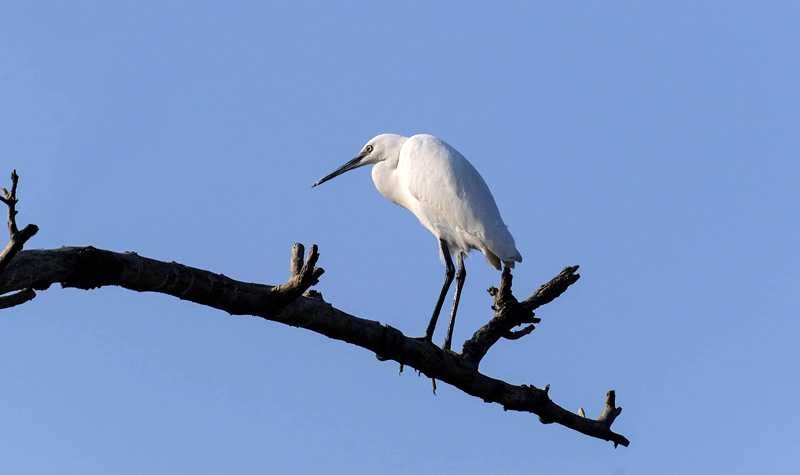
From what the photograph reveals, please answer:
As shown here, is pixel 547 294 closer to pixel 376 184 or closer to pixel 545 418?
pixel 545 418

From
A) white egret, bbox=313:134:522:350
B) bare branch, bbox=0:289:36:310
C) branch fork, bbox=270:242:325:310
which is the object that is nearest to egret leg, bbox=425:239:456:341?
white egret, bbox=313:134:522:350

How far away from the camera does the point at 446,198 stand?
39.0 ft

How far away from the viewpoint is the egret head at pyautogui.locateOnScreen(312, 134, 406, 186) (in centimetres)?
1298

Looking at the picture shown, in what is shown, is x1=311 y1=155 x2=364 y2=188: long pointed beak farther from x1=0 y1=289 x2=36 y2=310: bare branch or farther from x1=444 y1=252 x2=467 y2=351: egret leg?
x1=0 y1=289 x2=36 y2=310: bare branch

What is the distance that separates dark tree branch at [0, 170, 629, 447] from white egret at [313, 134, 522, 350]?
2.03 meters

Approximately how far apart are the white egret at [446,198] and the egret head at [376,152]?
1 centimetres

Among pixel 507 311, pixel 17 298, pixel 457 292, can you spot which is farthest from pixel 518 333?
pixel 17 298

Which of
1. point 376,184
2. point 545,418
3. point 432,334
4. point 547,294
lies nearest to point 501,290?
point 547,294

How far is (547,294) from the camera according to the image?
898 centimetres

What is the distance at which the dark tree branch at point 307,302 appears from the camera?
18.4ft

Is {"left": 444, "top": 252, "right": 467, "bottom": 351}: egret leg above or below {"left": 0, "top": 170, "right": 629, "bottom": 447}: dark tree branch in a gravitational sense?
above

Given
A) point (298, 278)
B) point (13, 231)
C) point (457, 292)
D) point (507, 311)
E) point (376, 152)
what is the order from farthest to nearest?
point (376, 152), point (457, 292), point (507, 311), point (298, 278), point (13, 231)

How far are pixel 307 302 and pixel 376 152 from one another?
6117mm

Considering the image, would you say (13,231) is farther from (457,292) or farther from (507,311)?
(457,292)
